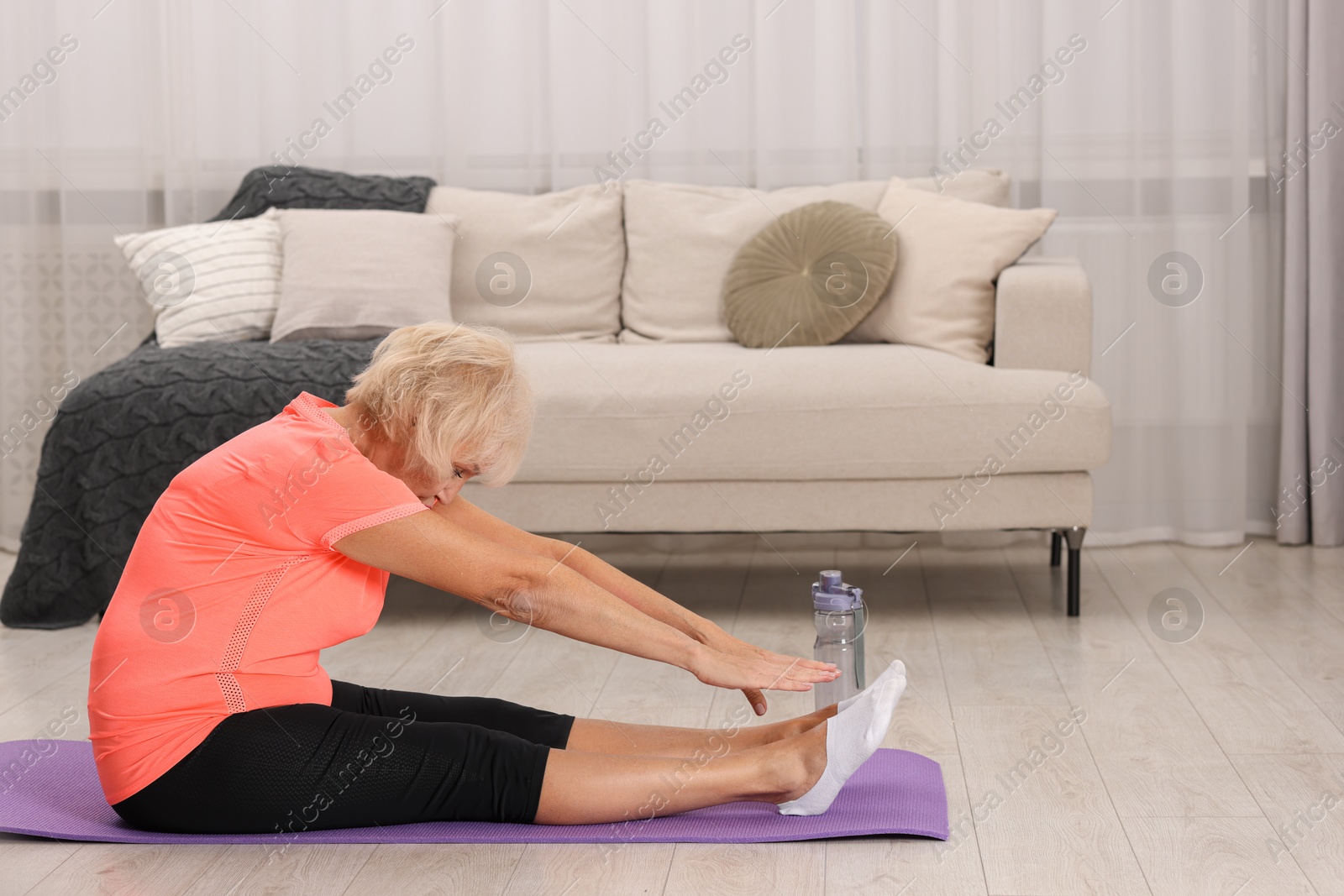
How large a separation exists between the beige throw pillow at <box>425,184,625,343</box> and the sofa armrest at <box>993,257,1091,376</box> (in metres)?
1.04

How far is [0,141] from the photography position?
3.57m

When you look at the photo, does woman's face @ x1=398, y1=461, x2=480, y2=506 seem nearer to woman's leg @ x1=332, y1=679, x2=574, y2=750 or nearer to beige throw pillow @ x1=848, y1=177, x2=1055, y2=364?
woman's leg @ x1=332, y1=679, x2=574, y2=750

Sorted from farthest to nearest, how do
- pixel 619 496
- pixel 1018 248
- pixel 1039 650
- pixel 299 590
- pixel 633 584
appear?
pixel 1018 248
pixel 619 496
pixel 1039 650
pixel 633 584
pixel 299 590

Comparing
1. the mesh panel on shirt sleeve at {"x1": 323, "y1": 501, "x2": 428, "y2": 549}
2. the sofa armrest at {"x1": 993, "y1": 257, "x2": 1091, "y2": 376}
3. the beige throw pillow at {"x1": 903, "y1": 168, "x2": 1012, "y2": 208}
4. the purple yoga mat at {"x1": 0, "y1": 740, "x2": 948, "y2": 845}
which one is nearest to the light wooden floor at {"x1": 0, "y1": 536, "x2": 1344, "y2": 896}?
the purple yoga mat at {"x1": 0, "y1": 740, "x2": 948, "y2": 845}

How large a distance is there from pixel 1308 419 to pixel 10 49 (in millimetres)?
3572

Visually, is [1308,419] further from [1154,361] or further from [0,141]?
[0,141]

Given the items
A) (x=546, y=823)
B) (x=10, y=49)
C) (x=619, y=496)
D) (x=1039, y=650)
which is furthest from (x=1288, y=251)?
(x=10, y=49)

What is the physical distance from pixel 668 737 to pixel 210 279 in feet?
6.25

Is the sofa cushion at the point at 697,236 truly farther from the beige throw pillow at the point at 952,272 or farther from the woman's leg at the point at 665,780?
the woman's leg at the point at 665,780

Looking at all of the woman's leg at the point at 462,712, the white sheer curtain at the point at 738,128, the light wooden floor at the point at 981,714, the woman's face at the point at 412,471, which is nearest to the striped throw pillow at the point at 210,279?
the white sheer curtain at the point at 738,128

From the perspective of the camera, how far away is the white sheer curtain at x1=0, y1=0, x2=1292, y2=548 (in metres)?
3.37

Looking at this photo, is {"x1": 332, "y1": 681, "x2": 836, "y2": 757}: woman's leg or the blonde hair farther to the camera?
{"x1": 332, "y1": 681, "x2": 836, "y2": 757}: woman's leg

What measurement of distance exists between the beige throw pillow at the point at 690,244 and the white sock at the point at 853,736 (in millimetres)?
1750

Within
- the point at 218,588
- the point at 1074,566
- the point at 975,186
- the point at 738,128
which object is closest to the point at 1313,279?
→ the point at 975,186
